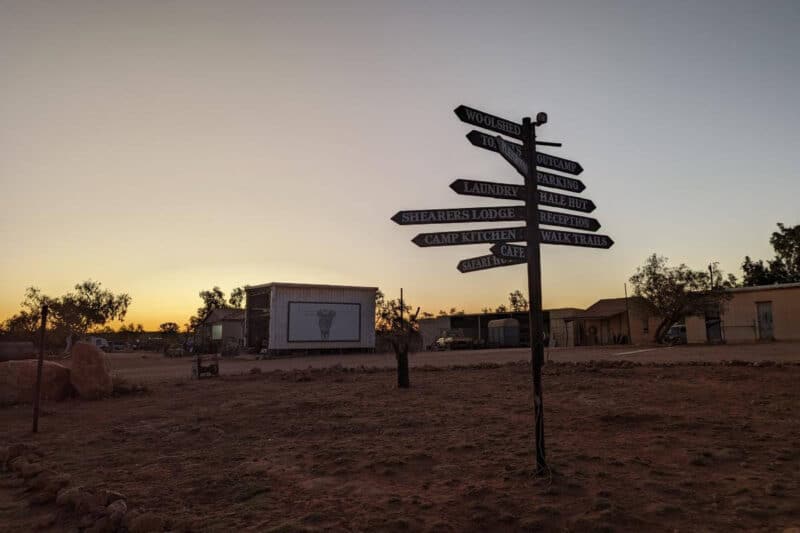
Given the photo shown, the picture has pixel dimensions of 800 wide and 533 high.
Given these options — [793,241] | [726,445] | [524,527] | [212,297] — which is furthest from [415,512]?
[212,297]

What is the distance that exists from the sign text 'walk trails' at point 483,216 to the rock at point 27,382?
13.5 metres

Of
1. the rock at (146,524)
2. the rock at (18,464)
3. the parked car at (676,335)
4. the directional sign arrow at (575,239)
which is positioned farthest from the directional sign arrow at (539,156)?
the parked car at (676,335)

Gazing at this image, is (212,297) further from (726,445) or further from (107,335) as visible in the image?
(726,445)

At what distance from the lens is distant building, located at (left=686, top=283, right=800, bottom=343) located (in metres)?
35.0

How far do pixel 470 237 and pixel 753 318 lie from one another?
126 feet

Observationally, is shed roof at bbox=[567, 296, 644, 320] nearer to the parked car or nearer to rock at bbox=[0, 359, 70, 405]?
the parked car

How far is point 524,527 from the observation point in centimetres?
473

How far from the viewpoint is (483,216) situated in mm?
6473

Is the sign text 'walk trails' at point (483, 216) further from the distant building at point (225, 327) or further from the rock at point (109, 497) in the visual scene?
the distant building at point (225, 327)

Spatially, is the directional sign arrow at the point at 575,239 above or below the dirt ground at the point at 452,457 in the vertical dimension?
above

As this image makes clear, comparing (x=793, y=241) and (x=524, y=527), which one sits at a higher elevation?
(x=793, y=241)

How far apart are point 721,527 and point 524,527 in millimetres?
1641

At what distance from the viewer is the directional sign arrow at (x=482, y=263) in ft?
20.8

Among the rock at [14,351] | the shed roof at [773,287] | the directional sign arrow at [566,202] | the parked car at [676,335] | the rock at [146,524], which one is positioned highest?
the shed roof at [773,287]
